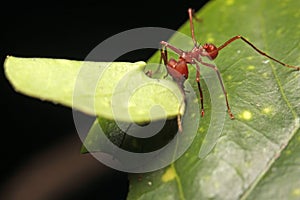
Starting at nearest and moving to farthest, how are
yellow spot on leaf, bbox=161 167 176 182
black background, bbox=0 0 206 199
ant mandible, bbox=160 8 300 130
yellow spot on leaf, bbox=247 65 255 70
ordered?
yellow spot on leaf, bbox=161 167 176 182 → yellow spot on leaf, bbox=247 65 255 70 → ant mandible, bbox=160 8 300 130 → black background, bbox=0 0 206 199

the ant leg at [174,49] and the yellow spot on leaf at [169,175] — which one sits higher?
the ant leg at [174,49]

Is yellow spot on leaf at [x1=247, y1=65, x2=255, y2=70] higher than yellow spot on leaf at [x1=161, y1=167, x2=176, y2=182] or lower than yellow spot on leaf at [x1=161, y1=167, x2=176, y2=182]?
higher

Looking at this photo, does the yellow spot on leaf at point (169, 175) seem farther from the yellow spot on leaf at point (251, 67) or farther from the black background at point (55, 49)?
the black background at point (55, 49)

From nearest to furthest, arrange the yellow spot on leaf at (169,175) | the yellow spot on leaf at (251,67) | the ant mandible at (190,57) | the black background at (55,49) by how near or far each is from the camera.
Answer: the yellow spot on leaf at (169,175) < the yellow spot on leaf at (251,67) < the ant mandible at (190,57) < the black background at (55,49)

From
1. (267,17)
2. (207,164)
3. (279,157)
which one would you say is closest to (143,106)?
(207,164)

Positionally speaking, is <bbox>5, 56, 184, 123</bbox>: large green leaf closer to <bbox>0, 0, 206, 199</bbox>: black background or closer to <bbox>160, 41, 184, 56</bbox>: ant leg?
<bbox>160, 41, 184, 56</bbox>: ant leg

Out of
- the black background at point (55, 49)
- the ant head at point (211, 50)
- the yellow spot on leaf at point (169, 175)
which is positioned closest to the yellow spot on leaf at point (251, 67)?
the ant head at point (211, 50)

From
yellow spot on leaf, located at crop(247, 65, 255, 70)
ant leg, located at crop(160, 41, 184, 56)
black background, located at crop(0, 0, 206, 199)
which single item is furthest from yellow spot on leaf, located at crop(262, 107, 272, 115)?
black background, located at crop(0, 0, 206, 199)
